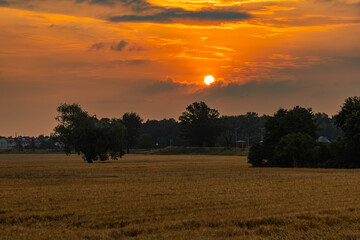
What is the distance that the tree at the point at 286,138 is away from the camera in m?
80.4

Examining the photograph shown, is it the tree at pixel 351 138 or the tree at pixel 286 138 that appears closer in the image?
the tree at pixel 351 138

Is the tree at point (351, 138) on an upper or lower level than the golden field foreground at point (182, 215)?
upper

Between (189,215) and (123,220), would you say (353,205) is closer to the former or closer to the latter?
(189,215)

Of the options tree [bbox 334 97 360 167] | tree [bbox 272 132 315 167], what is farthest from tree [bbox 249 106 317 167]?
tree [bbox 334 97 360 167]

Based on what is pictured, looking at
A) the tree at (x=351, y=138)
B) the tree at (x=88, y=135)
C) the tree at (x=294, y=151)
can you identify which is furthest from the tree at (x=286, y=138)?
the tree at (x=88, y=135)

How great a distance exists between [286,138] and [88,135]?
4950cm

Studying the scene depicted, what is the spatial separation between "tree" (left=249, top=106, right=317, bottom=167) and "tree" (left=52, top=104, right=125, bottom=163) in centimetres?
3917

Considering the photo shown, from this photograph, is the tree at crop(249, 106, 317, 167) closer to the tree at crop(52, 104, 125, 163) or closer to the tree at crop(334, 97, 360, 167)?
the tree at crop(334, 97, 360, 167)

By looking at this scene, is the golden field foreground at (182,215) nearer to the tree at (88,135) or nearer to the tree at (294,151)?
the tree at (294,151)

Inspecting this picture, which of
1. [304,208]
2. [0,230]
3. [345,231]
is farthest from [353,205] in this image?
[0,230]

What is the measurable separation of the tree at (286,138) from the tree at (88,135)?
39169 mm

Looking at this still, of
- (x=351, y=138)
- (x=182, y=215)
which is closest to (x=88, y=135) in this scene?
(x=351, y=138)

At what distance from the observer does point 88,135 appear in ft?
379

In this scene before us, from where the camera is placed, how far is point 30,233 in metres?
20.0
